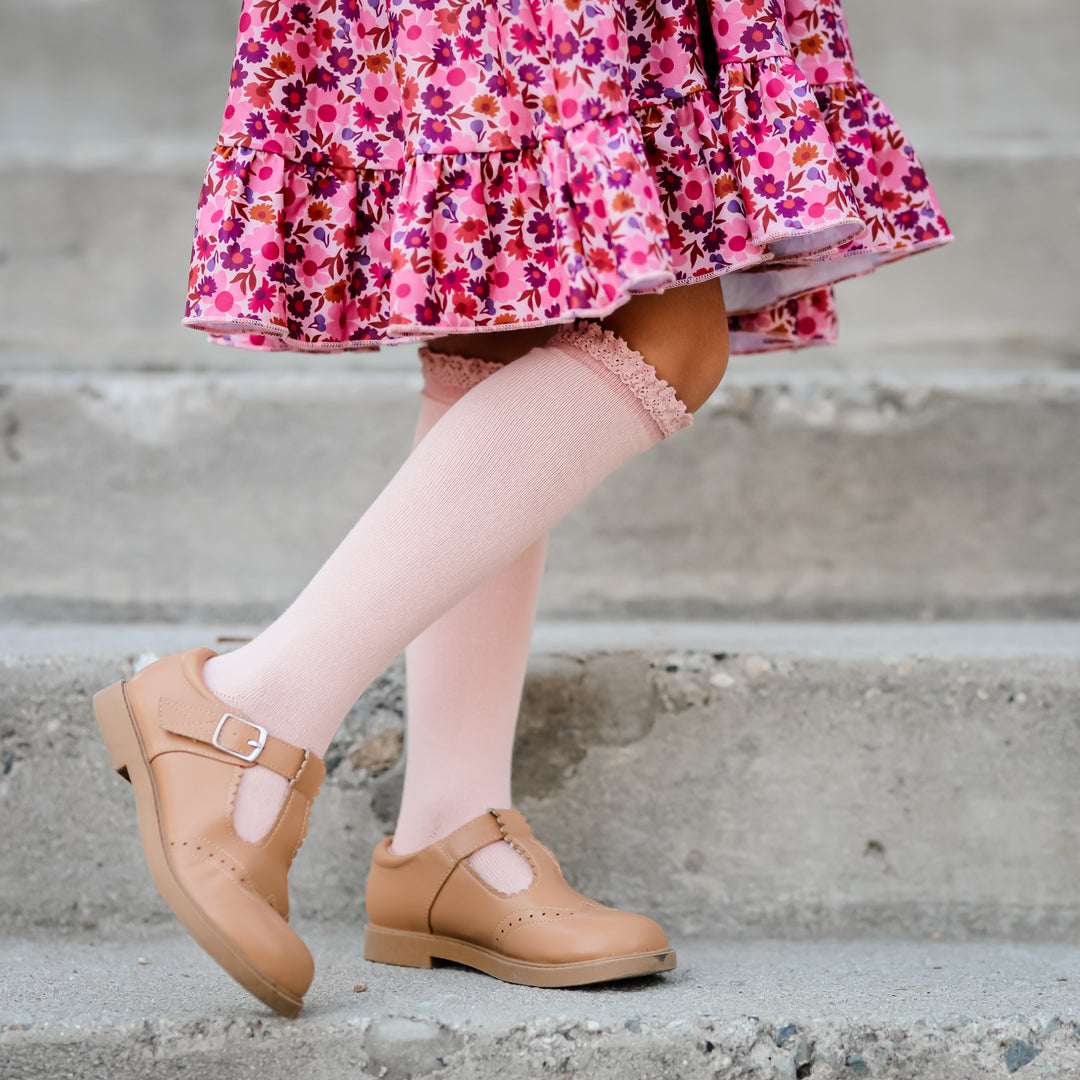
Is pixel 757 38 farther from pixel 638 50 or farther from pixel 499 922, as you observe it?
pixel 499 922

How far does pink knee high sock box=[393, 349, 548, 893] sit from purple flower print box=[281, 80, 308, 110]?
0.65 feet

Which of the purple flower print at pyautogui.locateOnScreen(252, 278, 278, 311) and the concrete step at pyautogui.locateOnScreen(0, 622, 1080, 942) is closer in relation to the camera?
the purple flower print at pyautogui.locateOnScreen(252, 278, 278, 311)

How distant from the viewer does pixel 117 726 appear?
608 millimetres

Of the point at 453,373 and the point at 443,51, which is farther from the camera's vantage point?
Answer: the point at 453,373

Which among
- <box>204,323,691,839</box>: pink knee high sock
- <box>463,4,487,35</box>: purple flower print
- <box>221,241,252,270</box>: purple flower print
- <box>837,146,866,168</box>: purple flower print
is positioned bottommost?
<box>204,323,691,839</box>: pink knee high sock

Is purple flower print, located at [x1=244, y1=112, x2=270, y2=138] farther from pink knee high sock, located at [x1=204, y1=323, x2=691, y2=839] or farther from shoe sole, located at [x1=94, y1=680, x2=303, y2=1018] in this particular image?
shoe sole, located at [x1=94, y1=680, x2=303, y2=1018]

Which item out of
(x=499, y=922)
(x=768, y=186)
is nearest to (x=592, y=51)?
(x=768, y=186)

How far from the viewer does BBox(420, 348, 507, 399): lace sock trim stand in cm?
74

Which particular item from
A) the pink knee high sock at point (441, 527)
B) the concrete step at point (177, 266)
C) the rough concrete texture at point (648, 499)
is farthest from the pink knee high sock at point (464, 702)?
the concrete step at point (177, 266)

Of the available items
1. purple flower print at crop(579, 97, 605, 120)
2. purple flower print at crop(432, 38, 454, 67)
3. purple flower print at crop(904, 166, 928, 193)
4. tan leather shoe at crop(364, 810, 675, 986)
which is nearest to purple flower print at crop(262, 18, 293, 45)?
purple flower print at crop(432, 38, 454, 67)

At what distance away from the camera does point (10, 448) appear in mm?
1096

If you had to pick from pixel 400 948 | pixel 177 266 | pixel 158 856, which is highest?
pixel 177 266

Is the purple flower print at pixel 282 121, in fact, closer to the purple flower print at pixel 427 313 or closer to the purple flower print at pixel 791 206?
the purple flower print at pixel 427 313

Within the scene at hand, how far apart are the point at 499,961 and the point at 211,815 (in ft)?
0.76
